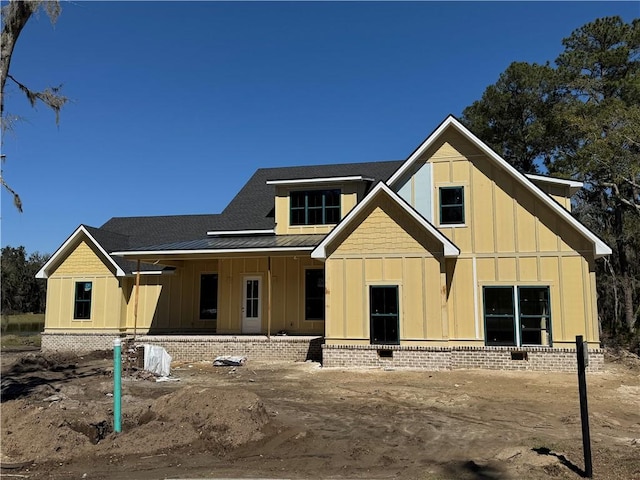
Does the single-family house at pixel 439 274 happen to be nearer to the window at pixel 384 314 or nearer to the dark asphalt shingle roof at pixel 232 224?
the window at pixel 384 314

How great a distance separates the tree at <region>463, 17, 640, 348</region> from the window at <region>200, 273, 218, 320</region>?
53.1 ft

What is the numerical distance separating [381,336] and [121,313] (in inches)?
486

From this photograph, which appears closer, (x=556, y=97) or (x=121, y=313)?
(x=121, y=313)

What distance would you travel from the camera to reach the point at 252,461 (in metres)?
6.68

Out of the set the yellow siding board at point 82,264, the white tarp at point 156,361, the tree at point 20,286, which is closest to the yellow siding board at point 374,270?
the white tarp at point 156,361

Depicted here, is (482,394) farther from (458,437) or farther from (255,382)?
(255,382)

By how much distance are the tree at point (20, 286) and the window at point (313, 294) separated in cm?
4940

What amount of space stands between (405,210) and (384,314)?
10.6 ft

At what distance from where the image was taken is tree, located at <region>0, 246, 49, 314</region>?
59284 millimetres

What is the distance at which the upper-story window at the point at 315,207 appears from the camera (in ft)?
66.2

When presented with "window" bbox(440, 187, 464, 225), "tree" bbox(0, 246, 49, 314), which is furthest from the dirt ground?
"tree" bbox(0, 246, 49, 314)

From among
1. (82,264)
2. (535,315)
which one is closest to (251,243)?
(82,264)

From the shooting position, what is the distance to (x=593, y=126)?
19719mm

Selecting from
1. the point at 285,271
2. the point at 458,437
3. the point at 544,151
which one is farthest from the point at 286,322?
the point at 544,151
